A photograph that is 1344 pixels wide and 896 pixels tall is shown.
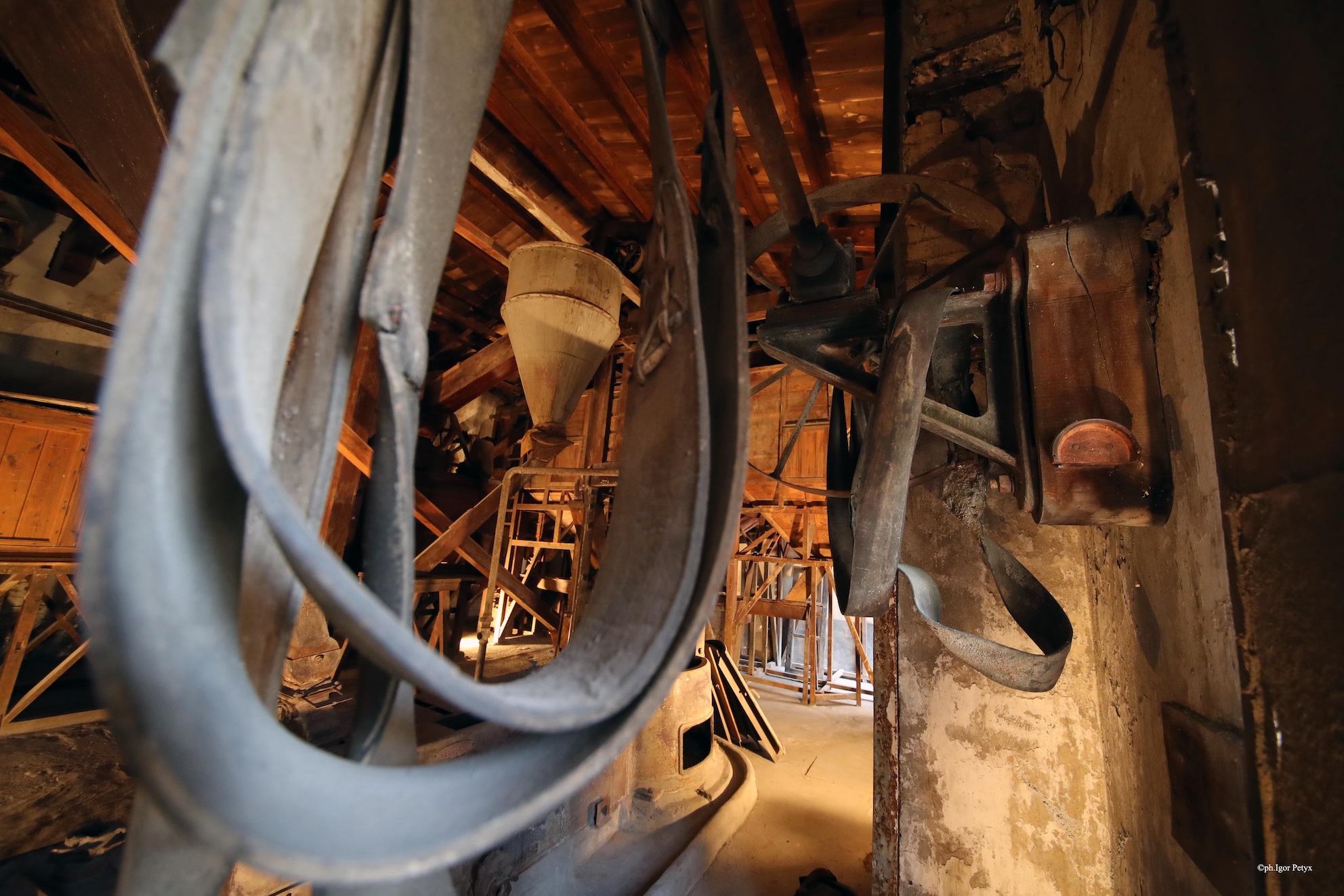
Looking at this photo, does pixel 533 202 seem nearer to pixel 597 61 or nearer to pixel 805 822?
pixel 597 61

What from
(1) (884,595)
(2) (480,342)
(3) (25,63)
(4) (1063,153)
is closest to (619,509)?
(1) (884,595)

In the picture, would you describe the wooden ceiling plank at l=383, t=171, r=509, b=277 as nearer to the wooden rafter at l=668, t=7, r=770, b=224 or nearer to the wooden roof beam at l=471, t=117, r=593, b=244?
the wooden roof beam at l=471, t=117, r=593, b=244

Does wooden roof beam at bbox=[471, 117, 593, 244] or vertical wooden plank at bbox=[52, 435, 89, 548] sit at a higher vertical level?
wooden roof beam at bbox=[471, 117, 593, 244]

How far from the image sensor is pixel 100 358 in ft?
19.4

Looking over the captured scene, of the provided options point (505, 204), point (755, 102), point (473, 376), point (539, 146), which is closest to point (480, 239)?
point (505, 204)

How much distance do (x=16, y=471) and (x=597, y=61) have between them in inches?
240

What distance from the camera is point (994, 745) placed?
1.66 meters

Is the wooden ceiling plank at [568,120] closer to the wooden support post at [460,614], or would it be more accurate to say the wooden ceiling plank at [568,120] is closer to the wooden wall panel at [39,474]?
the wooden support post at [460,614]

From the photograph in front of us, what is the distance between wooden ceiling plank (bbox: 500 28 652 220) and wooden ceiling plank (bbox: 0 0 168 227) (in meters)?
2.67

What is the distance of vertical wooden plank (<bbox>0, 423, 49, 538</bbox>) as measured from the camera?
4629 mm

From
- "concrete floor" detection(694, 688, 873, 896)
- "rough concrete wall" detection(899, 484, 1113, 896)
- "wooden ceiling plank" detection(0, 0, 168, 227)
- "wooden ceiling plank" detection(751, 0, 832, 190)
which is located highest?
"wooden ceiling plank" detection(751, 0, 832, 190)

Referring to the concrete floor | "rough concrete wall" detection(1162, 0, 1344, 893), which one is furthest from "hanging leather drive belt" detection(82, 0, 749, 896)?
the concrete floor

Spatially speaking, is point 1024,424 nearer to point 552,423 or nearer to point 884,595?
point 884,595

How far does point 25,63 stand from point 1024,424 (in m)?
1.93
